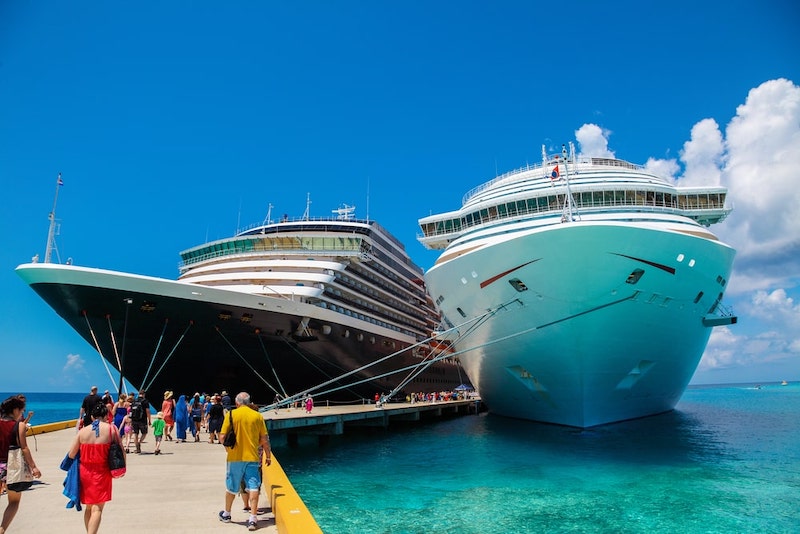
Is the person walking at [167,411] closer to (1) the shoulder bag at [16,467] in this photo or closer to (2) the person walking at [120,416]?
(2) the person walking at [120,416]

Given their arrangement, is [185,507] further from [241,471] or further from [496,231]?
[496,231]

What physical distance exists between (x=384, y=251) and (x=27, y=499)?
90.2 feet

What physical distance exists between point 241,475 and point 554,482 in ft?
28.4

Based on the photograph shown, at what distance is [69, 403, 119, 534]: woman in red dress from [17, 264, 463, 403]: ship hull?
1407cm

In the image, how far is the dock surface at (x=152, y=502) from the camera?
5.34 m

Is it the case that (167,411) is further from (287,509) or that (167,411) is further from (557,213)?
(557,213)

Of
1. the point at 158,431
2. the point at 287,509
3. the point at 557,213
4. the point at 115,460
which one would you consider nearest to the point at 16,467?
the point at 115,460

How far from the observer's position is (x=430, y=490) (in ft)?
36.8

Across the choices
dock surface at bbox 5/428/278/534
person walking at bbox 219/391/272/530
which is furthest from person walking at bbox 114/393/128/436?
person walking at bbox 219/391/272/530

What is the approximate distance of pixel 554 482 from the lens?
11.7 metres

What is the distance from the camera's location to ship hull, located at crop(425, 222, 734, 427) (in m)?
15.1

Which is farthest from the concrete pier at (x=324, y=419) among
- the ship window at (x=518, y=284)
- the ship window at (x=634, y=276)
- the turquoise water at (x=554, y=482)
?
the ship window at (x=634, y=276)

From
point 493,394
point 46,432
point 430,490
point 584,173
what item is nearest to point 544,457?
point 430,490

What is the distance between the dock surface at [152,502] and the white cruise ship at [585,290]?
10.7m
